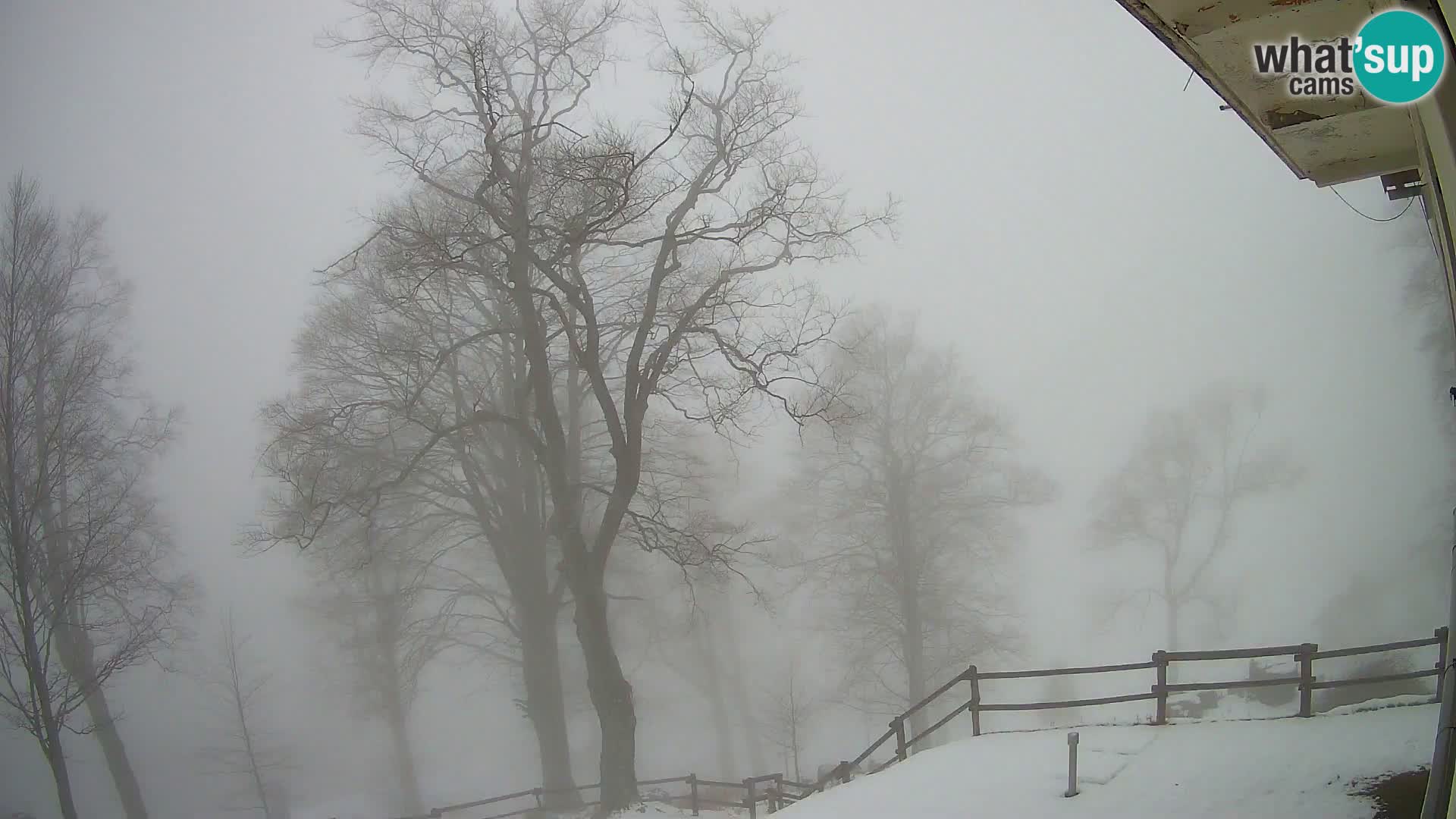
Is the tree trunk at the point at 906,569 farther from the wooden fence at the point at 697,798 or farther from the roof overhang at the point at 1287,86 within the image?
the roof overhang at the point at 1287,86

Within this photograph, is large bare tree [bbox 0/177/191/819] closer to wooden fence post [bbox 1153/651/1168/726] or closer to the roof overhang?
wooden fence post [bbox 1153/651/1168/726]

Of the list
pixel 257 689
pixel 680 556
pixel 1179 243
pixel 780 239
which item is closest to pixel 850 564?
pixel 680 556

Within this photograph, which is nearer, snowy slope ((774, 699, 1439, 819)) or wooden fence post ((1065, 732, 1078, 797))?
snowy slope ((774, 699, 1439, 819))

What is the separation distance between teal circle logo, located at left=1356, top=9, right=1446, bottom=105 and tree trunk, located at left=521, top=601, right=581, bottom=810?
596 inches

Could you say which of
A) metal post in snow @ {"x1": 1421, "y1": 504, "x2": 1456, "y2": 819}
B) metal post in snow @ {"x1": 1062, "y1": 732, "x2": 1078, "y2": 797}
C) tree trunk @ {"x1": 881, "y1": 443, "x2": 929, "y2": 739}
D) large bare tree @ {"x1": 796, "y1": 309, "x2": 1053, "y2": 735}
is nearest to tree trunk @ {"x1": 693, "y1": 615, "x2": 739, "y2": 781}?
large bare tree @ {"x1": 796, "y1": 309, "x2": 1053, "y2": 735}

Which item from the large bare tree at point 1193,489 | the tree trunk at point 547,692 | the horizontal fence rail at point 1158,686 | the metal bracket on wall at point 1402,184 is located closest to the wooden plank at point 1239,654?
the horizontal fence rail at point 1158,686

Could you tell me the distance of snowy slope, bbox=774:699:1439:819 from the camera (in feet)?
21.1

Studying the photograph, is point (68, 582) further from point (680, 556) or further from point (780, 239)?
point (780, 239)

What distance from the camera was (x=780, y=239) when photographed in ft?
41.6

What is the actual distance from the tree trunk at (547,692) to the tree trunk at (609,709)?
4035 millimetres

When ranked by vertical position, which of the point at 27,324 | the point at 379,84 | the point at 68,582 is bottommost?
the point at 68,582

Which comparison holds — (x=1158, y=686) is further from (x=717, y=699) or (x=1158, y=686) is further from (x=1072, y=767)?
(x=717, y=699)

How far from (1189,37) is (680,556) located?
9848mm

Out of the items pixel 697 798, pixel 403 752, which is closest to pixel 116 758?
pixel 403 752
